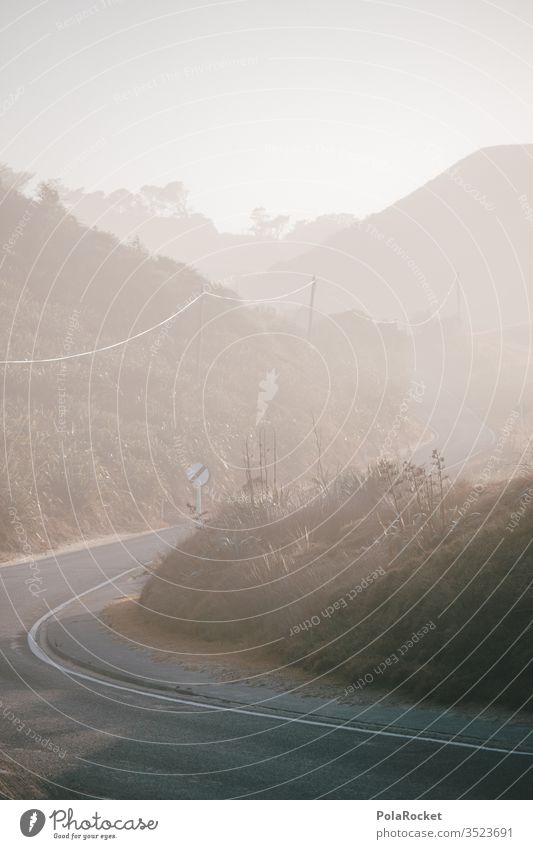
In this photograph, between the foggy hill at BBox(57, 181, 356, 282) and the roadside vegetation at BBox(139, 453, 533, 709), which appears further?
the foggy hill at BBox(57, 181, 356, 282)

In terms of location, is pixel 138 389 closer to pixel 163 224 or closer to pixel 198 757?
pixel 198 757

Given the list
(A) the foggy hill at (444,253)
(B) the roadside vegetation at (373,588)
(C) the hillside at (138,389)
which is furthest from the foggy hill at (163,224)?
(B) the roadside vegetation at (373,588)

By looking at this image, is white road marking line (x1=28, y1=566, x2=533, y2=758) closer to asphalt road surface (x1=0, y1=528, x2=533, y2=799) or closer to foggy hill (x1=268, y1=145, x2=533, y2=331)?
asphalt road surface (x1=0, y1=528, x2=533, y2=799)

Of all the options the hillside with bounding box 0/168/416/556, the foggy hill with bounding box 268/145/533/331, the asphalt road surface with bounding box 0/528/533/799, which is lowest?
the asphalt road surface with bounding box 0/528/533/799

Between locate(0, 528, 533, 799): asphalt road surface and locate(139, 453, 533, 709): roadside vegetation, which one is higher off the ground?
locate(139, 453, 533, 709): roadside vegetation

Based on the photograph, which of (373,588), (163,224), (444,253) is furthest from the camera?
(163,224)

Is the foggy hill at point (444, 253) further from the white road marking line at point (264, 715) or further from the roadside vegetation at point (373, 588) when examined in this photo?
the white road marking line at point (264, 715)

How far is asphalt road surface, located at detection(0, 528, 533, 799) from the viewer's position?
7.21m

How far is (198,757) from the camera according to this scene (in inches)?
333

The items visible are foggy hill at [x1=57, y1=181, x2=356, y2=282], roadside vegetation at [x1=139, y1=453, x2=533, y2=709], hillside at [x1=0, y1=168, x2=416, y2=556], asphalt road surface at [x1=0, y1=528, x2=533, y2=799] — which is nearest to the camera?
asphalt road surface at [x1=0, y1=528, x2=533, y2=799]

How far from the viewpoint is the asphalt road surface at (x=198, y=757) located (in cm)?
721

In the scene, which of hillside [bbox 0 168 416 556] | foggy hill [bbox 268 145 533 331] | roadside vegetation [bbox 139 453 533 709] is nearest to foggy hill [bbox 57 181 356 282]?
foggy hill [bbox 268 145 533 331]

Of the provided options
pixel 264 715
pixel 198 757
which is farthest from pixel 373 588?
pixel 198 757

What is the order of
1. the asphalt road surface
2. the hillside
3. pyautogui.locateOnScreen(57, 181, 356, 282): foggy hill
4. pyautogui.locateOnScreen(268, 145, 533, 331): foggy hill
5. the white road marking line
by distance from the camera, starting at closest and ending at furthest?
1. the asphalt road surface
2. the white road marking line
3. the hillside
4. pyautogui.locateOnScreen(268, 145, 533, 331): foggy hill
5. pyautogui.locateOnScreen(57, 181, 356, 282): foggy hill
